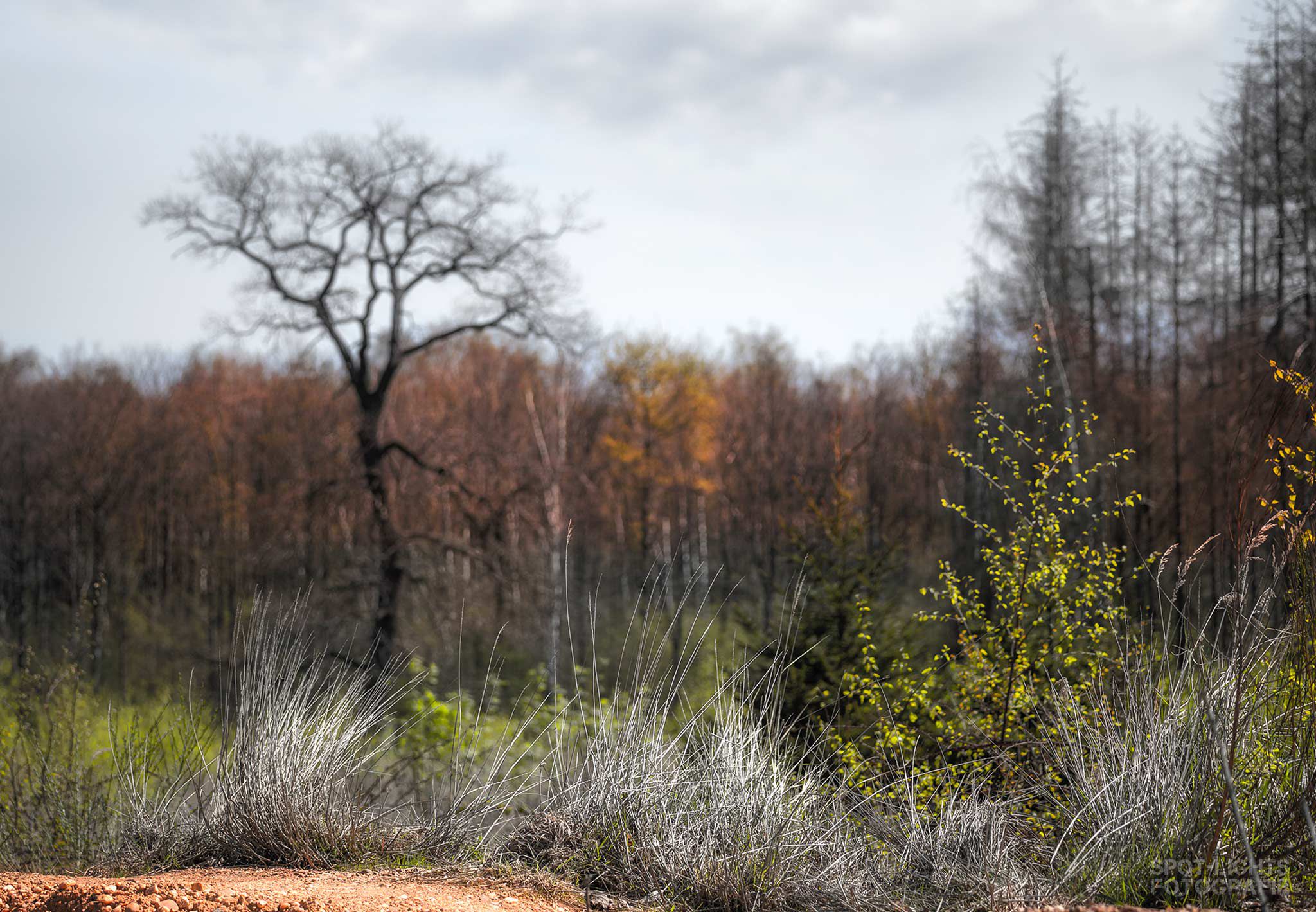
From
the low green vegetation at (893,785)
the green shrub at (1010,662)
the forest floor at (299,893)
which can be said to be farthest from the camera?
the green shrub at (1010,662)

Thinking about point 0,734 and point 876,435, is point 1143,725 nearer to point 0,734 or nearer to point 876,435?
point 0,734

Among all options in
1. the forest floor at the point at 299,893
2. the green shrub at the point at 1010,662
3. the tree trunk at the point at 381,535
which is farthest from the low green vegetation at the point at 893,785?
the tree trunk at the point at 381,535

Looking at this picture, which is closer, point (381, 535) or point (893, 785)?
point (893, 785)

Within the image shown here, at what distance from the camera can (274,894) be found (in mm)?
4000

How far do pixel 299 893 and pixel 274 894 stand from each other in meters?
0.10

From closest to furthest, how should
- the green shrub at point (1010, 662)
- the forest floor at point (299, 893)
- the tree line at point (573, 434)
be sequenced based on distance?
the forest floor at point (299, 893), the green shrub at point (1010, 662), the tree line at point (573, 434)

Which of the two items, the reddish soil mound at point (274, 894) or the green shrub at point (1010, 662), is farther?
the green shrub at point (1010, 662)

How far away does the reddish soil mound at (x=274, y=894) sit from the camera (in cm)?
386

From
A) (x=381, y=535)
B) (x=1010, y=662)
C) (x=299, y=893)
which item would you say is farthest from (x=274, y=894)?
(x=381, y=535)

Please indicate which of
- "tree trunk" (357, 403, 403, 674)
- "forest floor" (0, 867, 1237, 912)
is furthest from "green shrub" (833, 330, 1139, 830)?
"tree trunk" (357, 403, 403, 674)

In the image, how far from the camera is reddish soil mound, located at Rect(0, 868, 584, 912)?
3.86 m

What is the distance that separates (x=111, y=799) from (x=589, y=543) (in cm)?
3711

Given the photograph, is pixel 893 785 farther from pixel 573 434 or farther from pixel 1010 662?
pixel 573 434

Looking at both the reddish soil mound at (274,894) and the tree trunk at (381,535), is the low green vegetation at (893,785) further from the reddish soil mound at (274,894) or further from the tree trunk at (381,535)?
the tree trunk at (381,535)
